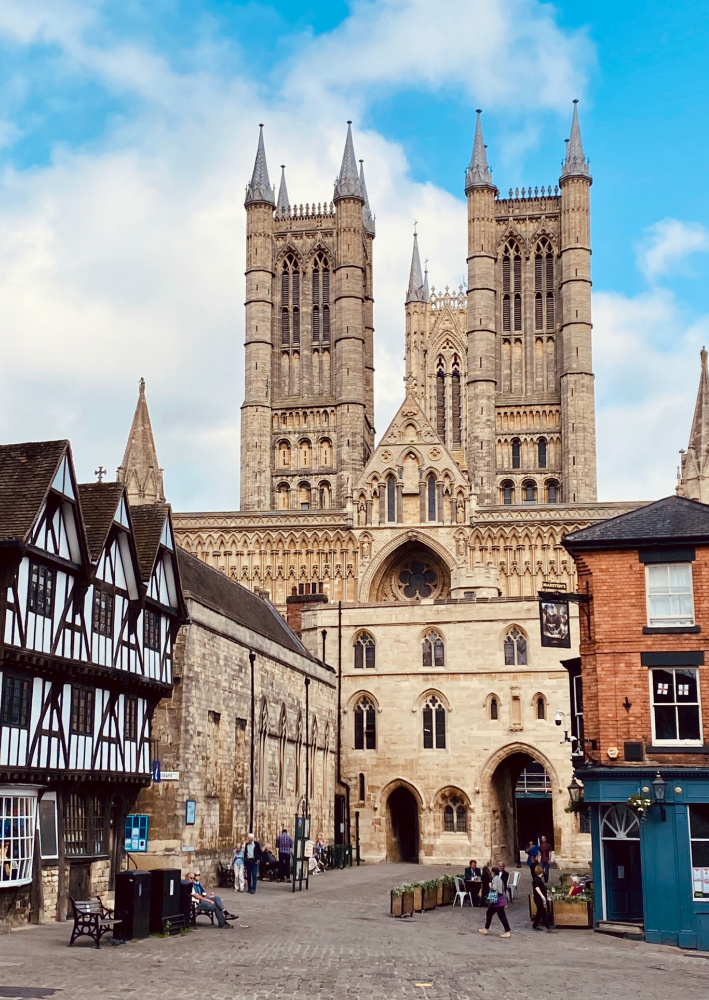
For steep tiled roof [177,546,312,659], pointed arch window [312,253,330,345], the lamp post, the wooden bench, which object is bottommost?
the wooden bench

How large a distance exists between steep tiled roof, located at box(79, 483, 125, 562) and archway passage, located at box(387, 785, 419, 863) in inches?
939

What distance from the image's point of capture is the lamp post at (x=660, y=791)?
2158 cm

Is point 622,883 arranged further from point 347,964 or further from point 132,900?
point 132,900

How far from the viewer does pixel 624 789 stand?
876 inches

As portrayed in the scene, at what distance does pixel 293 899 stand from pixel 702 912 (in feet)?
32.7

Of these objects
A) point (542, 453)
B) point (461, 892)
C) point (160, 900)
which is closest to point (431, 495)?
point (542, 453)

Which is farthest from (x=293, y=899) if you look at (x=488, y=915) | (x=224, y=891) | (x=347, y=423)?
(x=347, y=423)

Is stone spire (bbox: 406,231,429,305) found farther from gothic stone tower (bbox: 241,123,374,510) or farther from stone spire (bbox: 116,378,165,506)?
stone spire (bbox: 116,378,165,506)

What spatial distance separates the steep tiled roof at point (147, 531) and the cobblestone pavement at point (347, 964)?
7.39 meters

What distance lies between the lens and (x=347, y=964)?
1775 cm

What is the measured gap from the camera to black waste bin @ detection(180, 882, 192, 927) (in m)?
20.9

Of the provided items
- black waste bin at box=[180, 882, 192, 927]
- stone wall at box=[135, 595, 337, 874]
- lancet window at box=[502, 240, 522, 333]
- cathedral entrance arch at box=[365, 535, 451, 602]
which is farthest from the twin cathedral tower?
black waste bin at box=[180, 882, 192, 927]

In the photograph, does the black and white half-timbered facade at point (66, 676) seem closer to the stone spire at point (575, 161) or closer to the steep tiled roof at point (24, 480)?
the steep tiled roof at point (24, 480)

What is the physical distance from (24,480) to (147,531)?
619 centimetres
